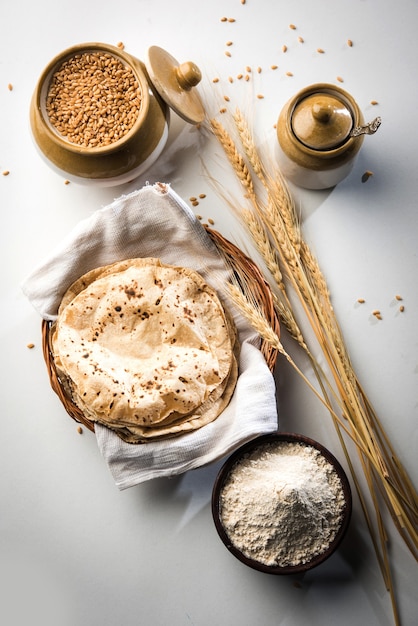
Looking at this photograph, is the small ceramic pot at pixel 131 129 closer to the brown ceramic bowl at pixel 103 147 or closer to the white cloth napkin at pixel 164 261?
the brown ceramic bowl at pixel 103 147

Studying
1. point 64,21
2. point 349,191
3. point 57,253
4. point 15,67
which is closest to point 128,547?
point 57,253

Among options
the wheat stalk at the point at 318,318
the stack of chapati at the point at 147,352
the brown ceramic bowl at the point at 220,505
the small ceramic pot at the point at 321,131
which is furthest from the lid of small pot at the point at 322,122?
the brown ceramic bowl at the point at 220,505

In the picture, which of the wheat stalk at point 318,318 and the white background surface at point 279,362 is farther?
the white background surface at point 279,362

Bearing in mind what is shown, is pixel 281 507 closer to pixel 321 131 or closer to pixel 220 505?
pixel 220 505

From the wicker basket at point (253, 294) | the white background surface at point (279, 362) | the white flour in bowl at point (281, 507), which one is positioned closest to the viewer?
the white flour in bowl at point (281, 507)

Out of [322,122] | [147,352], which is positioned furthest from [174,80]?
[147,352]

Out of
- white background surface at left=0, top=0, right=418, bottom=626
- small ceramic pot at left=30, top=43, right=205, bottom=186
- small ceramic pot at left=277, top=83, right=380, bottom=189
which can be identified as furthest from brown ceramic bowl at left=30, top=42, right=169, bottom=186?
small ceramic pot at left=277, top=83, right=380, bottom=189
